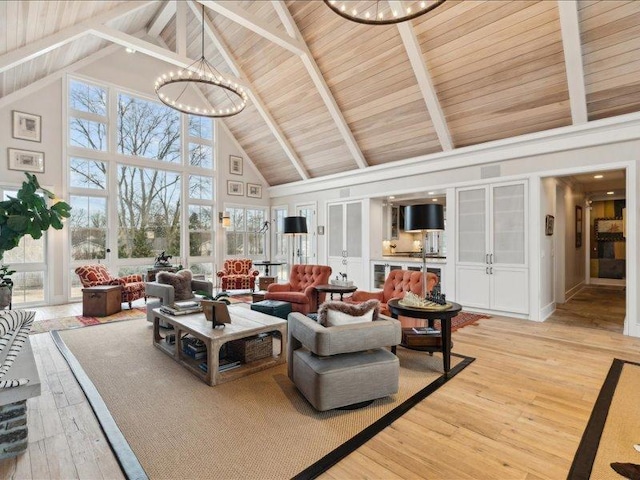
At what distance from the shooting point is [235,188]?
9703 mm

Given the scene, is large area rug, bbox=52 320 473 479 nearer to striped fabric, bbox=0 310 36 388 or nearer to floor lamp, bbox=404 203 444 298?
striped fabric, bbox=0 310 36 388

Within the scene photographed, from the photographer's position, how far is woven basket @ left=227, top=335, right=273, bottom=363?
3.42m

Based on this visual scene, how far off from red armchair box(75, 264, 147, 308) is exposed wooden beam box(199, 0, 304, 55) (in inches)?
199

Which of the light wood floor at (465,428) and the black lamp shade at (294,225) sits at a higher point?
the black lamp shade at (294,225)

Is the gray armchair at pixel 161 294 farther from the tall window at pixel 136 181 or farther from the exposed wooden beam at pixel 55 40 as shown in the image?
the exposed wooden beam at pixel 55 40

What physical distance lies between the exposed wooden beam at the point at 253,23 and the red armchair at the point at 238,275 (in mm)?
5014

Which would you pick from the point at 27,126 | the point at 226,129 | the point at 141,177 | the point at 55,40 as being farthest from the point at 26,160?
the point at 226,129

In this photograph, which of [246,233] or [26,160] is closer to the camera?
[26,160]

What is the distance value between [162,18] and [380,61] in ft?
17.2

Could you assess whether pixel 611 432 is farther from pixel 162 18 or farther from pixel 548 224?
pixel 162 18

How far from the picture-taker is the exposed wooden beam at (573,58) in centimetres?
389

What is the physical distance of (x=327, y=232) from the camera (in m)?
8.85

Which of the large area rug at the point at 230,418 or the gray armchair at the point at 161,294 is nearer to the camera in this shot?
the large area rug at the point at 230,418

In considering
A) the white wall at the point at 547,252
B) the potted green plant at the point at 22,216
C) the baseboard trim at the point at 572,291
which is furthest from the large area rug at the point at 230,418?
the baseboard trim at the point at 572,291
